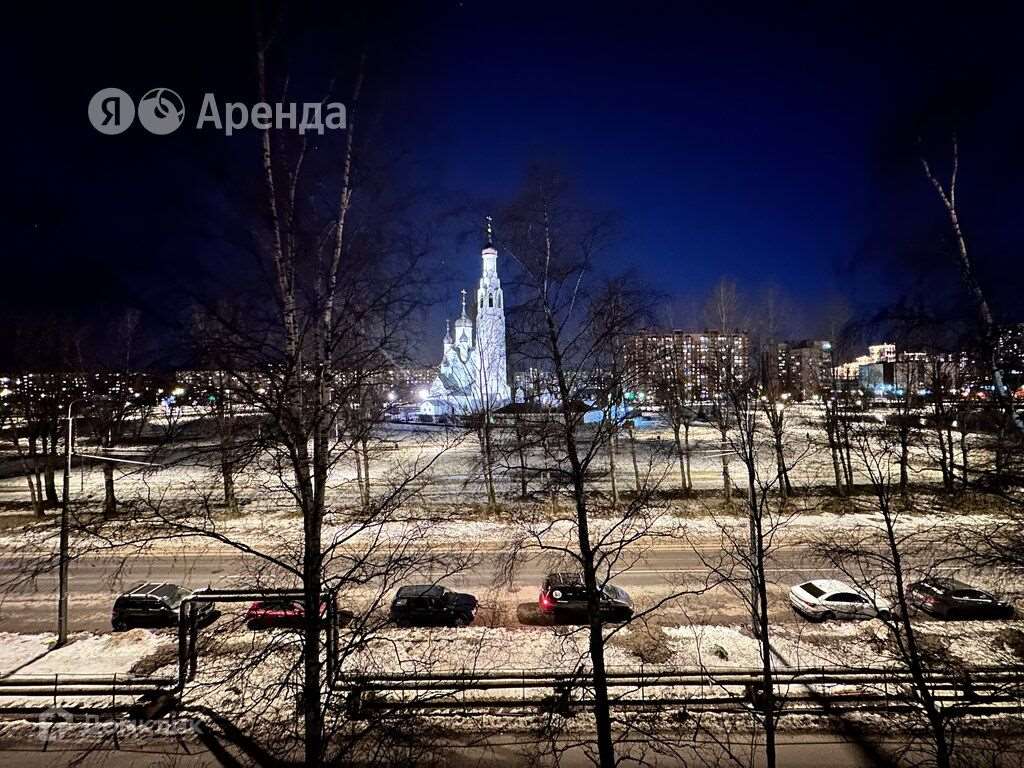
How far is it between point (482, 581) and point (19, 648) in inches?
423

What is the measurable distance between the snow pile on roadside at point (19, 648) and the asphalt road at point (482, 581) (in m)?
0.60

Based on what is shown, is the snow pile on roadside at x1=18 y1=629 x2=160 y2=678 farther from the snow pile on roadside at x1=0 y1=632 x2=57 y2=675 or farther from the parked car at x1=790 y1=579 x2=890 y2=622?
the parked car at x1=790 y1=579 x2=890 y2=622

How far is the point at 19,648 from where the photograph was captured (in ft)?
37.8

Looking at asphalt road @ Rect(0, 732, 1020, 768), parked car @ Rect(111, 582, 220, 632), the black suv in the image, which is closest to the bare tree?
asphalt road @ Rect(0, 732, 1020, 768)

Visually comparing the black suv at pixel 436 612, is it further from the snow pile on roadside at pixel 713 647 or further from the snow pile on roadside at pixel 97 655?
the snow pile on roadside at pixel 97 655

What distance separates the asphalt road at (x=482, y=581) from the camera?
1309 cm

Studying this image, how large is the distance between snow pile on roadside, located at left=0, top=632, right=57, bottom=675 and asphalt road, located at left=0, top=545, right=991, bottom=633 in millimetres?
601

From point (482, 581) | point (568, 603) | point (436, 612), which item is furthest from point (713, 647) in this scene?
point (482, 581)

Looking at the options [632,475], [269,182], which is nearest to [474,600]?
[269,182]

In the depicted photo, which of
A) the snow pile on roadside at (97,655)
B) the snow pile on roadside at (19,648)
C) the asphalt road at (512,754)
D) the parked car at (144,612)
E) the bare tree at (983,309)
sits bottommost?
the asphalt road at (512,754)

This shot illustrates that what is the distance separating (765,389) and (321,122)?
11146 mm

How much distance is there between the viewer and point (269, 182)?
5688 millimetres

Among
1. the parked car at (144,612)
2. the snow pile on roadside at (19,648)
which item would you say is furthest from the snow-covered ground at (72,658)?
the parked car at (144,612)

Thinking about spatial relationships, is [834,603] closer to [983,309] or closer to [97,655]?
[983,309]
